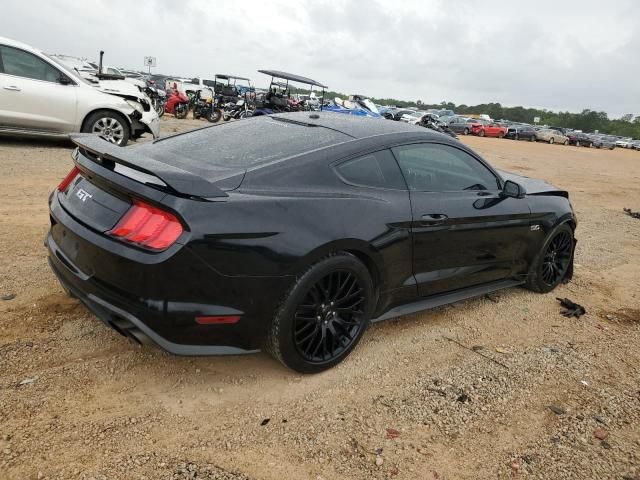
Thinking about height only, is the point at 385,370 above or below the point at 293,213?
below

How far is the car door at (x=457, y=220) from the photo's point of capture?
11.0 ft

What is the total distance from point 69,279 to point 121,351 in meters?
0.54

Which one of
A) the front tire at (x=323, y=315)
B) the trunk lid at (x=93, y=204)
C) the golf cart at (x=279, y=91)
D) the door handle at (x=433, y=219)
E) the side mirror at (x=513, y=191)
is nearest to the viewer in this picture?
the trunk lid at (x=93, y=204)

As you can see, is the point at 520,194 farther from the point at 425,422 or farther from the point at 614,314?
the point at 425,422

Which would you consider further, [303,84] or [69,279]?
[303,84]

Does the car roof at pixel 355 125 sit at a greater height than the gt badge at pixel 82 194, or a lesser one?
greater

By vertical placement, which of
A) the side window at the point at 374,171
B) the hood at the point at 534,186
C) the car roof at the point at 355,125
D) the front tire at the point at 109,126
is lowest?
the front tire at the point at 109,126

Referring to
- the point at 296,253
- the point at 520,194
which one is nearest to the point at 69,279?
the point at 296,253

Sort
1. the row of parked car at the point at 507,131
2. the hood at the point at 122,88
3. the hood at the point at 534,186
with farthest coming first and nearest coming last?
1. the row of parked car at the point at 507,131
2. the hood at the point at 122,88
3. the hood at the point at 534,186

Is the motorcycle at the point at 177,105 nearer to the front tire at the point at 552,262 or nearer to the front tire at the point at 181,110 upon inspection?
the front tire at the point at 181,110

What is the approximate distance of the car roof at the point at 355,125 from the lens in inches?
133

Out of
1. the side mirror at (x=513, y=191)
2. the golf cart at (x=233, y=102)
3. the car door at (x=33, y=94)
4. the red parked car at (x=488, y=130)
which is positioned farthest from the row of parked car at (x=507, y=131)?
the side mirror at (x=513, y=191)

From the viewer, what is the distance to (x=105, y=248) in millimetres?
2479

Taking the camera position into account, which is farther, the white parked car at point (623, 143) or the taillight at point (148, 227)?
the white parked car at point (623, 143)
